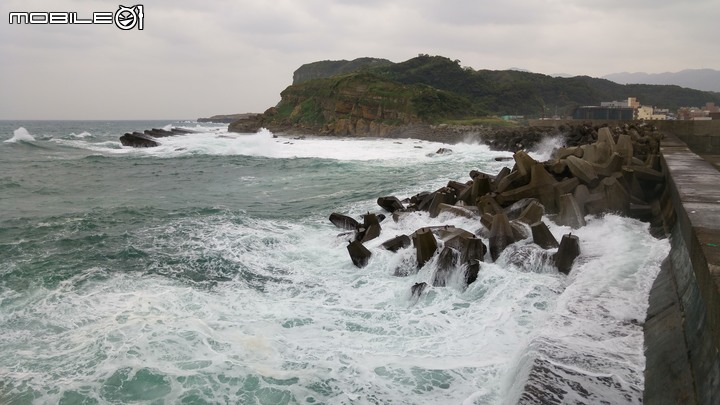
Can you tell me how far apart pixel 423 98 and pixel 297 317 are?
49669mm

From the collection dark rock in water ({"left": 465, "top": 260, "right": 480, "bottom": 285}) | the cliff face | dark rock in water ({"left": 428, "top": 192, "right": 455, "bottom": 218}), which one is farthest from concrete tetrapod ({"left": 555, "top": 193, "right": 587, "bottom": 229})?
the cliff face

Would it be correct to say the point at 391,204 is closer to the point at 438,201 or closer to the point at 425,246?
the point at 438,201

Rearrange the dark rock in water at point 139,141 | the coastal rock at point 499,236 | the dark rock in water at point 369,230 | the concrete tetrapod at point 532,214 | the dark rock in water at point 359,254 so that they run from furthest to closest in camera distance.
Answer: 1. the dark rock in water at point 139,141
2. the dark rock in water at point 369,230
3. the concrete tetrapod at point 532,214
4. the dark rock in water at point 359,254
5. the coastal rock at point 499,236

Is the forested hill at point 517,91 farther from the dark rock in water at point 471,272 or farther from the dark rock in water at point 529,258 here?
the dark rock in water at point 471,272

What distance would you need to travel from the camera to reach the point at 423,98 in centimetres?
5334

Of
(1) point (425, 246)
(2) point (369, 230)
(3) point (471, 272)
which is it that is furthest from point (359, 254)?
(3) point (471, 272)

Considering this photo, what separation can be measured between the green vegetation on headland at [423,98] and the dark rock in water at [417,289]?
131ft

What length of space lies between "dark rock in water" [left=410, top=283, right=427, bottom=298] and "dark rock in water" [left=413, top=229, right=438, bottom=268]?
0.78 meters

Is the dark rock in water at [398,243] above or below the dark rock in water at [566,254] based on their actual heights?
→ below

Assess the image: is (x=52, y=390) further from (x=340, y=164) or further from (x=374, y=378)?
(x=340, y=164)

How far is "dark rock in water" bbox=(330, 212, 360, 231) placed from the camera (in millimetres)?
10117

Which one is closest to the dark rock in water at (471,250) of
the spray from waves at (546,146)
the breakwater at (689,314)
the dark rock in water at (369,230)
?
the breakwater at (689,314)

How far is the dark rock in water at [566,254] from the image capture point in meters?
6.36

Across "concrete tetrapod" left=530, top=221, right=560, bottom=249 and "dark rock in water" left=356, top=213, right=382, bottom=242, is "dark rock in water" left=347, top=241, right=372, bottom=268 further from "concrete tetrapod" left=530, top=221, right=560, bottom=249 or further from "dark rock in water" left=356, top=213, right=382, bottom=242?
"concrete tetrapod" left=530, top=221, right=560, bottom=249
